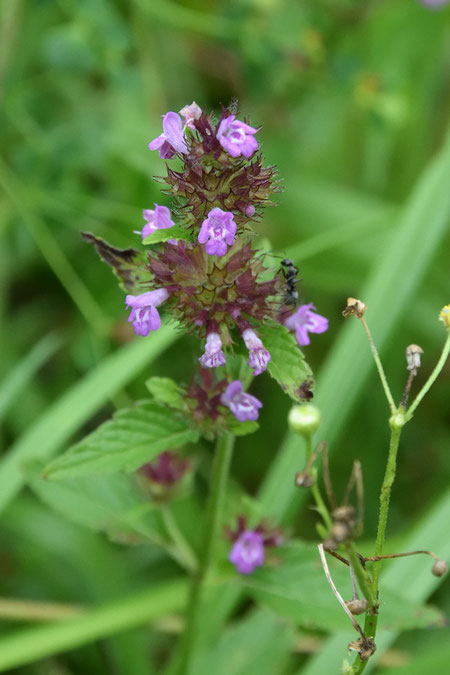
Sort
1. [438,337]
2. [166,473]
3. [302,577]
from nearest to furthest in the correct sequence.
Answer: [302,577]
[166,473]
[438,337]

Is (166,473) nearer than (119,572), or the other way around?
(166,473)

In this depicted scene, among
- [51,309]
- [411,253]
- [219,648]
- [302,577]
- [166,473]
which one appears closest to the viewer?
[302,577]

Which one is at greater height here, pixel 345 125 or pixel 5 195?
pixel 5 195

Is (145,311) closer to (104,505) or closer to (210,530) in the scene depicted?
(210,530)

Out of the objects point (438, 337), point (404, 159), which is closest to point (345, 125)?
point (404, 159)

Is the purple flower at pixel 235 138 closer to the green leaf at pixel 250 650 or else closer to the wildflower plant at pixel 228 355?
the wildflower plant at pixel 228 355

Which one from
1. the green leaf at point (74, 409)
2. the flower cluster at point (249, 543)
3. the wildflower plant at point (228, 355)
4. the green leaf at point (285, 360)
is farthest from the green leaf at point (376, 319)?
the green leaf at point (285, 360)

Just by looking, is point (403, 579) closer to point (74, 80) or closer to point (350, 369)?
point (350, 369)

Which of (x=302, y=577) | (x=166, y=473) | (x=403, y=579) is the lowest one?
(x=403, y=579)
